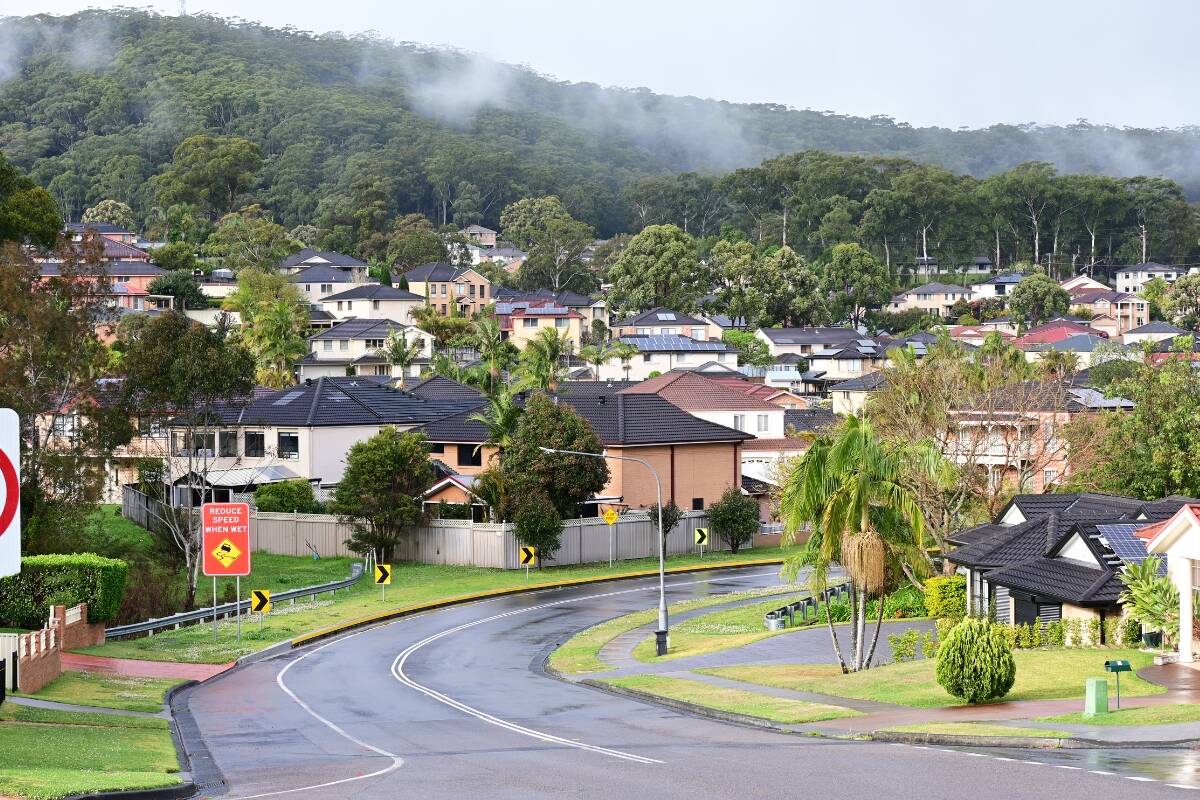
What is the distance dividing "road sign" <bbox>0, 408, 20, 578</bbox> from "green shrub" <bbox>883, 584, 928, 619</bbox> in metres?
40.8

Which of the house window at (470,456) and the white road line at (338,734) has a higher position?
the house window at (470,456)

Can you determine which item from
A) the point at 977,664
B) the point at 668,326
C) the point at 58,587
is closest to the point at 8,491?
the point at 977,664

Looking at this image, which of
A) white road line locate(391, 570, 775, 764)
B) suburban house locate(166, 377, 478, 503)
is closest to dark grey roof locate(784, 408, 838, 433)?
suburban house locate(166, 377, 478, 503)

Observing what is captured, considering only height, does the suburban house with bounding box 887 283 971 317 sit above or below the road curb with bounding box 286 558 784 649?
above

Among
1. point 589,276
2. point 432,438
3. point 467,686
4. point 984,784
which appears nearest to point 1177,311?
point 589,276

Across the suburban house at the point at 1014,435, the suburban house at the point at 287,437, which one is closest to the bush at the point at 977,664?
the suburban house at the point at 1014,435

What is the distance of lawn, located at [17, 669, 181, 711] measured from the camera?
34.0m

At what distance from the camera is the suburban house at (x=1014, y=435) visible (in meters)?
59.2

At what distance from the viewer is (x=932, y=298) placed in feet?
617

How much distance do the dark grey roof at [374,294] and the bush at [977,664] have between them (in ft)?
424

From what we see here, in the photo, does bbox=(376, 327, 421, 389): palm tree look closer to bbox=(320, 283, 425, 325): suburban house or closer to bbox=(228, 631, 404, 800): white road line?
bbox=(320, 283, 425, 325): suburban house

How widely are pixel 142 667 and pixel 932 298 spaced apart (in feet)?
510

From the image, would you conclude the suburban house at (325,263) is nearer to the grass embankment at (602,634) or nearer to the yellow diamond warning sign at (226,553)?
the grass embankment at (602,634)

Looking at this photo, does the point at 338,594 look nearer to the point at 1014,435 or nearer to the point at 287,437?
the point at 287,437
